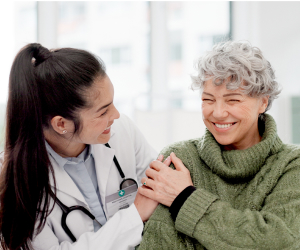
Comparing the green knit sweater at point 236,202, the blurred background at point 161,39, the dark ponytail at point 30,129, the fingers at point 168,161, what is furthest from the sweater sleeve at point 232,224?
the blurred background at point 161,39

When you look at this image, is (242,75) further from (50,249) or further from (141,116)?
(141,116)

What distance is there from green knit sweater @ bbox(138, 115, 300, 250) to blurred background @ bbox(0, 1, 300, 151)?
141 cm

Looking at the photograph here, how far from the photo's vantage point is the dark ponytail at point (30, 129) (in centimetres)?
124

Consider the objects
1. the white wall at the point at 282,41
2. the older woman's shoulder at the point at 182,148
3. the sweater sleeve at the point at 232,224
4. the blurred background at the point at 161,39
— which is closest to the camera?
the sweater sleeve at the point at 232,224

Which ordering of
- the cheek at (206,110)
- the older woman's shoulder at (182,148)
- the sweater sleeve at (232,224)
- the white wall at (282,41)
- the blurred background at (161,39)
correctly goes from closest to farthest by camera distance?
the sweater sleeve at (232,224) → the cheek at (206,110) → the older woman's shoulder at (182,148) → the blurred background at (161,39) → the white wall at (282,41)

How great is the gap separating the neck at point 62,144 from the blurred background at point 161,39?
1.34 metres

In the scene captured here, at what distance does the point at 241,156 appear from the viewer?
1315 mm

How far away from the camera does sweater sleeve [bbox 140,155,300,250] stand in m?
1.09

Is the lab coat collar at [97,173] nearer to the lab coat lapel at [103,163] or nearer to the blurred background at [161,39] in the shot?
the lab coat lapel at [103,163]

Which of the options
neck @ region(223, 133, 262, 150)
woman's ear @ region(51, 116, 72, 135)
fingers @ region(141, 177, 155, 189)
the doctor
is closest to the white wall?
neck @ region(223, 133, 262, 150)

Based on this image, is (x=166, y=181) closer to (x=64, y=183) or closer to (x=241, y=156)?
(x=241, y=156)

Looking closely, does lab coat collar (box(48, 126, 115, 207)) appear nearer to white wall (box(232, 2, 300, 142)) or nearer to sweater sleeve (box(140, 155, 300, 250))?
sweater sleeve (box(140, 155, 300, 250))

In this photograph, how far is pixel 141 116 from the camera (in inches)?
111

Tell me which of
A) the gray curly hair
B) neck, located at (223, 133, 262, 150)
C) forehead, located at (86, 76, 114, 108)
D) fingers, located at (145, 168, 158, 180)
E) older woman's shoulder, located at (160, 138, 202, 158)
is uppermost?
the gray curly hair
